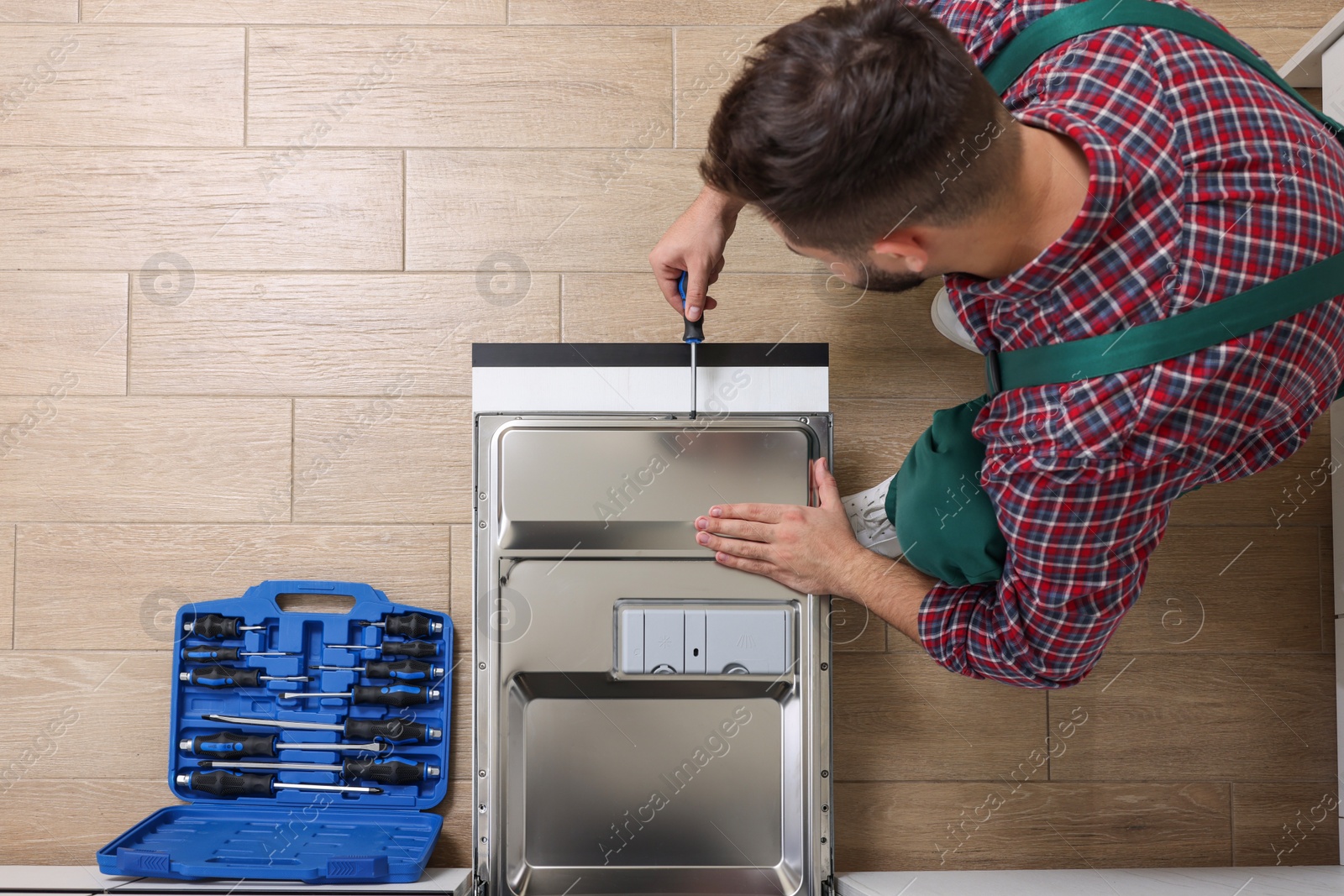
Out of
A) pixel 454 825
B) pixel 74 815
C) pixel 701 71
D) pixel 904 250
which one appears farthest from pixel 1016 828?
pixel 74 815

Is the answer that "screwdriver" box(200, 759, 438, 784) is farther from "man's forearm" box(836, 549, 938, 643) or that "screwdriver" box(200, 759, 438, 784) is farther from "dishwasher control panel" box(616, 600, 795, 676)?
"man's forearm" box(836, 549, 938, 643)

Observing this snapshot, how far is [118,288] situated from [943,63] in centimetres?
97

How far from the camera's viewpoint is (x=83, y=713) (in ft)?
3.20

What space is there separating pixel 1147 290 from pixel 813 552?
37cm

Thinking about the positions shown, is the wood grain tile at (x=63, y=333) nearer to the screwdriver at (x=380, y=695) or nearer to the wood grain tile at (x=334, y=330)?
the wood grain tile at (x=334, y=330)

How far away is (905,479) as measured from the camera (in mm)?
759

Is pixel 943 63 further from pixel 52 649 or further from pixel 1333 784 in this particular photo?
pixel 52 649

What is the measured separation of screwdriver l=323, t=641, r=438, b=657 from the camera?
36.4 inches

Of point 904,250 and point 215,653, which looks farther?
point 215,653

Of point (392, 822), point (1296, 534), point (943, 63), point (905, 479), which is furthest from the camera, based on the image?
point (1296, 534)

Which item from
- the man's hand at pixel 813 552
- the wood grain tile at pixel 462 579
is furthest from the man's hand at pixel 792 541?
the wood grain tile at pixel 462 579

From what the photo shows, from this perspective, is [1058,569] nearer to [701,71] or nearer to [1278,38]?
[701,71]

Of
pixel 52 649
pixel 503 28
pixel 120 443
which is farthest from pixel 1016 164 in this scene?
pixel 52 649

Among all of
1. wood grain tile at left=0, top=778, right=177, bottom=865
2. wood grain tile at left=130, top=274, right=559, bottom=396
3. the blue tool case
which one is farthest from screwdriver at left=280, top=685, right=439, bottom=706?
wood grain tile at left=130, top=274, right=559, bottom=396
